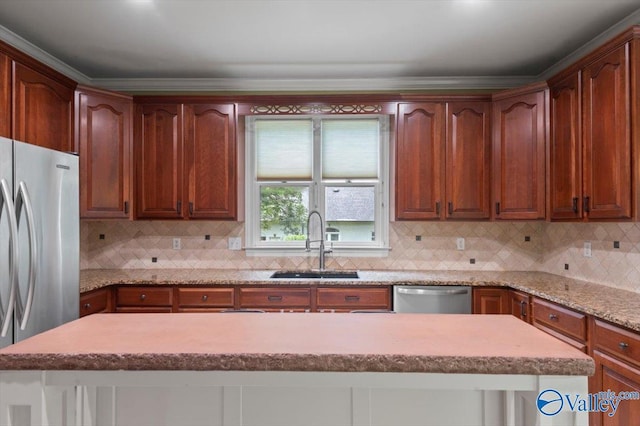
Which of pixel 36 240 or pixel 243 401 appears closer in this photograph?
pixel 243 401

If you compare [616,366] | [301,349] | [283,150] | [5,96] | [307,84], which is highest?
[307,84]

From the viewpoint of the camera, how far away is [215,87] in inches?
142

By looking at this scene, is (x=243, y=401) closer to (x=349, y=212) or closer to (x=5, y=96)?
(x=5, y=96)

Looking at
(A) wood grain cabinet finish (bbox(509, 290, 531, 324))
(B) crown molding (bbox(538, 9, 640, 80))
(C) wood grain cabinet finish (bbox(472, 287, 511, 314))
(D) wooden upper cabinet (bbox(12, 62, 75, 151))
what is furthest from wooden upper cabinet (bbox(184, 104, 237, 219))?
(B) crown molding (bbox(538, 9, 640, 80))

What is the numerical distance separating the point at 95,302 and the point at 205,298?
0.79 m

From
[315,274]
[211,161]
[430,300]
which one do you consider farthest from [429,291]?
[211,161]

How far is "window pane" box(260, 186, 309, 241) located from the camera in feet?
12.0

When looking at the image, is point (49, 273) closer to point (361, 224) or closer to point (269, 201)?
point (269, 201)

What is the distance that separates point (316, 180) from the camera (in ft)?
11.9

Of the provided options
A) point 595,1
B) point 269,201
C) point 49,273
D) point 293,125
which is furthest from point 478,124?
point 49,273

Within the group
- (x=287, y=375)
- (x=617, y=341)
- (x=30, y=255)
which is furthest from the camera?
(x=30, y=255)

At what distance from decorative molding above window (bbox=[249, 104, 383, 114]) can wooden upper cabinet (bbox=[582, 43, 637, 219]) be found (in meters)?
1.55

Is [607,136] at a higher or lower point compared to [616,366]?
higher

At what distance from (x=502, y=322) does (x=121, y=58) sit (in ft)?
11.3
